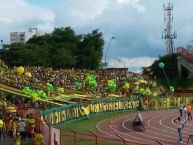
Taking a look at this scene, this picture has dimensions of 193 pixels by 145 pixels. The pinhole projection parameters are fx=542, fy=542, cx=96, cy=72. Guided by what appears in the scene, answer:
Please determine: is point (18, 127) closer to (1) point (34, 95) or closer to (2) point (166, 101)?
(1) point (34, 95)

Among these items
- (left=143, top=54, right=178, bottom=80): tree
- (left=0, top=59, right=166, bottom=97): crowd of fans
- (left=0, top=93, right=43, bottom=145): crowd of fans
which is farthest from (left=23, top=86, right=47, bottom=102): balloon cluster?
(left=143, top=54, right=178, bottom=80): tree

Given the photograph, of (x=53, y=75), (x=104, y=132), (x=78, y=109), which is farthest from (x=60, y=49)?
(x=104, y=132)

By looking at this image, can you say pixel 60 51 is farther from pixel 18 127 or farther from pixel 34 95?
pixel 18 127

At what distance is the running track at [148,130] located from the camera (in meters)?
29.5

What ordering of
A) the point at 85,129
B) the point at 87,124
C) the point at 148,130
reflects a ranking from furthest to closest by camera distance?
the point at 87,124, the point at 85,129, the point at 148,130

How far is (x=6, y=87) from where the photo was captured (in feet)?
144

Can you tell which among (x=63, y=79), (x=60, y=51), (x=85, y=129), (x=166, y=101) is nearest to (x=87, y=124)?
(x=85, y=129)

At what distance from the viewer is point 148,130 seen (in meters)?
34.6

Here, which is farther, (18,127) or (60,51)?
(60,51)

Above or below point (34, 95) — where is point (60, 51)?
above

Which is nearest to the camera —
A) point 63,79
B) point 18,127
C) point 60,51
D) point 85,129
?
point 18,127

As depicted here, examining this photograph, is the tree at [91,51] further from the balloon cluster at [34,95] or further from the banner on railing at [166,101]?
the balloon cluster at [34,95]

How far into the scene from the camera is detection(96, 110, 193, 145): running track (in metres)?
29.5

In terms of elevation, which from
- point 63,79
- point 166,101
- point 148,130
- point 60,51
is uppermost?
point 60,51
